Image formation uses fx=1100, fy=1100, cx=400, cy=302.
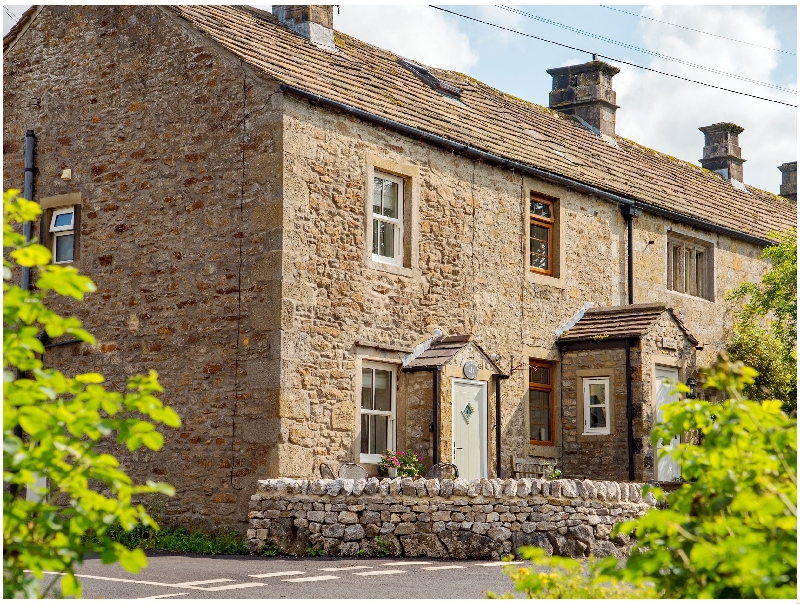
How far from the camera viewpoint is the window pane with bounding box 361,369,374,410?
50.9ft

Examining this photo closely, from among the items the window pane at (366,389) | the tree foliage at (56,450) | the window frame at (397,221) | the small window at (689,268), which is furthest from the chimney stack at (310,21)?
the tree foliage at (56,450)

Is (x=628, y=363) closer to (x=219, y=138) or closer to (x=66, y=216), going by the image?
(x=219, y=138)

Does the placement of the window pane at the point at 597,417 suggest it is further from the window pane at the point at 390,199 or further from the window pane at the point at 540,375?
the window pane at the point at 390,199

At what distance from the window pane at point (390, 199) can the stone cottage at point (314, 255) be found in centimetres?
3

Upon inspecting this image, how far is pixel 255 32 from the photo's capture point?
56.2 feet

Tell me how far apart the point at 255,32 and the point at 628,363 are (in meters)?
7.95

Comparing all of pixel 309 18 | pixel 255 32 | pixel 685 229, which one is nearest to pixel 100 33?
pixel 255 32

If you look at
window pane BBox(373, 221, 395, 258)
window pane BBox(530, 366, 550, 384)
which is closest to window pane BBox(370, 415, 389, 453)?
window pane BBox(373, 221, 395, 258)

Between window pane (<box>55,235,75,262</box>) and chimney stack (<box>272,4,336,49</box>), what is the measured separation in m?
5.20

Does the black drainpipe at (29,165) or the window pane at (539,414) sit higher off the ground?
the black drainpipe at (29,165)

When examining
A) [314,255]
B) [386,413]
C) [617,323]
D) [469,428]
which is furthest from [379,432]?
[617,323]

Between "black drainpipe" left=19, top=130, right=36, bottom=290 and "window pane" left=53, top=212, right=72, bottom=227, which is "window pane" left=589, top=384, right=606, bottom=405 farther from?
"black drainpipe" left=19, top=130, right=36, bottom=290

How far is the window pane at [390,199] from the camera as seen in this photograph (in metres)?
16.3

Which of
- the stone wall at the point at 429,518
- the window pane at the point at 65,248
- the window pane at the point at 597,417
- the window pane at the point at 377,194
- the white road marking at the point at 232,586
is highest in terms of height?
the window pane at the point at 377,194
